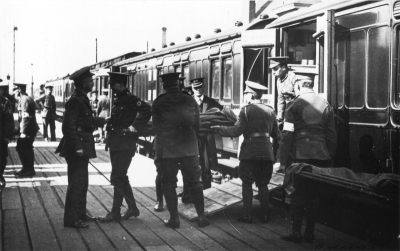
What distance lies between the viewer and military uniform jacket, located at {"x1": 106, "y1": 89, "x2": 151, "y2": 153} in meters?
6.64

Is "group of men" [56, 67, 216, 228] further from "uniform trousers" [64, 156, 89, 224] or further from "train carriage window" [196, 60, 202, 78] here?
"train carriage window" [196, 60, 202, 78]

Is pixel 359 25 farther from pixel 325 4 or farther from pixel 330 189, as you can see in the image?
pixel 330 189

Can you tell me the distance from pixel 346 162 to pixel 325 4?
2322 millimetres

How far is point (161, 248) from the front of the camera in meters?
5.39

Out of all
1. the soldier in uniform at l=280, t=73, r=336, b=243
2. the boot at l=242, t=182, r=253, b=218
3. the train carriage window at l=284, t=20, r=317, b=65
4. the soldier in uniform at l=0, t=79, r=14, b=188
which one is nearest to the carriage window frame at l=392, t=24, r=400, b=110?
the soldier in uniform at l=280, t=73, r=336, b=243

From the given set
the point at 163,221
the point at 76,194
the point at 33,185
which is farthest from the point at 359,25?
the point at 33,185

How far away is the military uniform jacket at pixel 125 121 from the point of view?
6.64m

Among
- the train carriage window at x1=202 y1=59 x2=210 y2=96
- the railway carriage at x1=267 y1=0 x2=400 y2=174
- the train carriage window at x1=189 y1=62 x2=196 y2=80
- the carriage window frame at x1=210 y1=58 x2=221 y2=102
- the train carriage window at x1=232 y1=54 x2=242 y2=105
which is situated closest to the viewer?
the railway carriage at x1=267 y1=0 x2=400 y2=174

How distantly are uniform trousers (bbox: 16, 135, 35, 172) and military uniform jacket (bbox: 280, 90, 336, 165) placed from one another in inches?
239

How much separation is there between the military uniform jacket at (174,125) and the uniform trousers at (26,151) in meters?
4.95

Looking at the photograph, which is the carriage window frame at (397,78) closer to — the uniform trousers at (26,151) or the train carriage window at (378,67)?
the train carriage window at (378,67)

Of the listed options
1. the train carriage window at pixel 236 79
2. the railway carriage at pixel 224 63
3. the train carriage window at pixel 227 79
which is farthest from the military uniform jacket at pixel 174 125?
the train carriage window at pixel 227 79

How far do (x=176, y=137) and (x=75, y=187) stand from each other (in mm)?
1400

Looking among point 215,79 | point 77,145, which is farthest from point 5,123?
point 215,79
